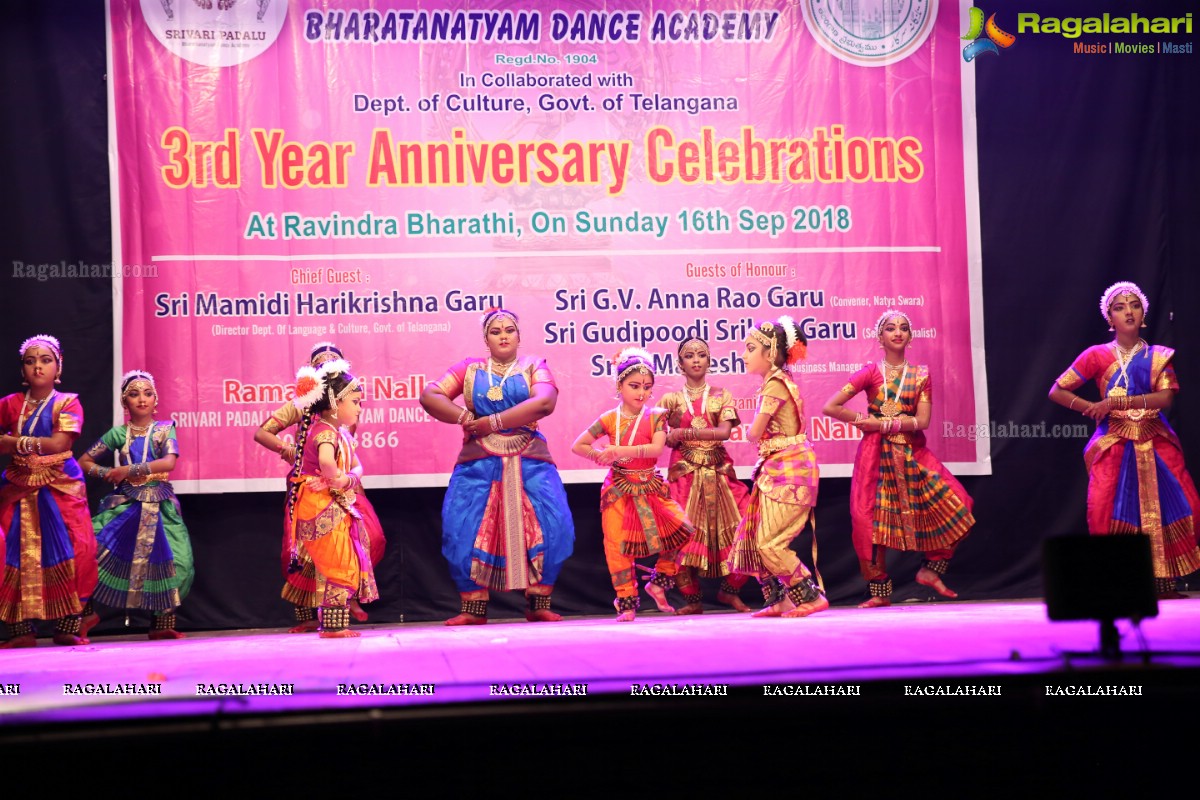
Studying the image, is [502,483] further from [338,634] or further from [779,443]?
[779,443]

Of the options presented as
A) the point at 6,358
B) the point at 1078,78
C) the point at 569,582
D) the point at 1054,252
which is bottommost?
the point at 569,582

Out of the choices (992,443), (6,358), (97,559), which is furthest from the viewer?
(992,443)

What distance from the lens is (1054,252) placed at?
7.38 metres

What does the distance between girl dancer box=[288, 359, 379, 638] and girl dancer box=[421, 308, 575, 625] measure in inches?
20.1

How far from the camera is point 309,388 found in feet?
18.9

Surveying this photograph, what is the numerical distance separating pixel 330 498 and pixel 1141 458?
12.8 feet

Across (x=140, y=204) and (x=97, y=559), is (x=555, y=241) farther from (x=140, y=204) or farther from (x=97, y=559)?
(x=97, y=559)

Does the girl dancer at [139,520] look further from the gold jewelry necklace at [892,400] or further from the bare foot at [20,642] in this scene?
the gold jewelry necklace at [892,400]

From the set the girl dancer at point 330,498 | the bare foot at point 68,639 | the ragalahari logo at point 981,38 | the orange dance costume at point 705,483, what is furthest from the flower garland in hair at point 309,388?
the ragalahari logo at point 981,38

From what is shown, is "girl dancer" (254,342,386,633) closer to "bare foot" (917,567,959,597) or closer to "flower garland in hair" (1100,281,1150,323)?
"bare foot" (917,567,959,597)

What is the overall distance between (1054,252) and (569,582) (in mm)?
3270

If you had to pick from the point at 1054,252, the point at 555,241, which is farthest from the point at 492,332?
the point at 1054,252

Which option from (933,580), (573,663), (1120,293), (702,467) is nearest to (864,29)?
(1120,293)

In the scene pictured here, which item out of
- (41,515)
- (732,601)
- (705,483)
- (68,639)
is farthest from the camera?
(732,601)
